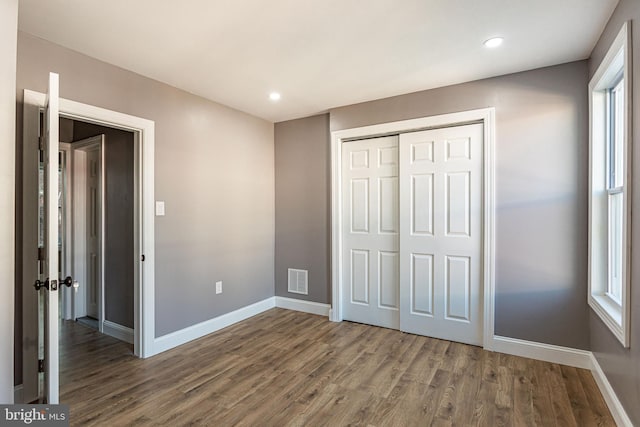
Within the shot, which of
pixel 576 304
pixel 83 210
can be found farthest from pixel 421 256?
pixel 83 210

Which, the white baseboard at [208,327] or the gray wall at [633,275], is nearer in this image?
the gray wall at [633,275]

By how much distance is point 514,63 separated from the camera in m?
2.65

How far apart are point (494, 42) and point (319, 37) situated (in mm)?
1259

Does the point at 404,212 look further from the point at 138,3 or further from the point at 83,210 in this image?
the point at 83,210

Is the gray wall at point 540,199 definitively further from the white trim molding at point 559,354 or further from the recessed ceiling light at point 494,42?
the recessed ceiling light at point 494,42

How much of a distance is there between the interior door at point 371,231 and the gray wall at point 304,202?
0.97ft


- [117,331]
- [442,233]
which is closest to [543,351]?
[442,233]

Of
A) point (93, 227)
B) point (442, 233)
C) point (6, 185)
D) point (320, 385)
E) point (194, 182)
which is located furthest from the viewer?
point (93, 227)

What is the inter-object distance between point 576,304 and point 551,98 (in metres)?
1.72

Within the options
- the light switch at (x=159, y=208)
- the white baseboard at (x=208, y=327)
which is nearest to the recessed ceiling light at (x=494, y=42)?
the light switch at (x=159, y=208)

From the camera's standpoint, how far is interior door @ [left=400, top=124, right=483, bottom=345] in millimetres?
3055

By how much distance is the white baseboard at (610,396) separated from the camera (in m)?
1.84

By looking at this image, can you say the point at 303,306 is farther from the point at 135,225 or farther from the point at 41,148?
the point at 41,148

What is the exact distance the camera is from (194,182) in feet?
10.9
